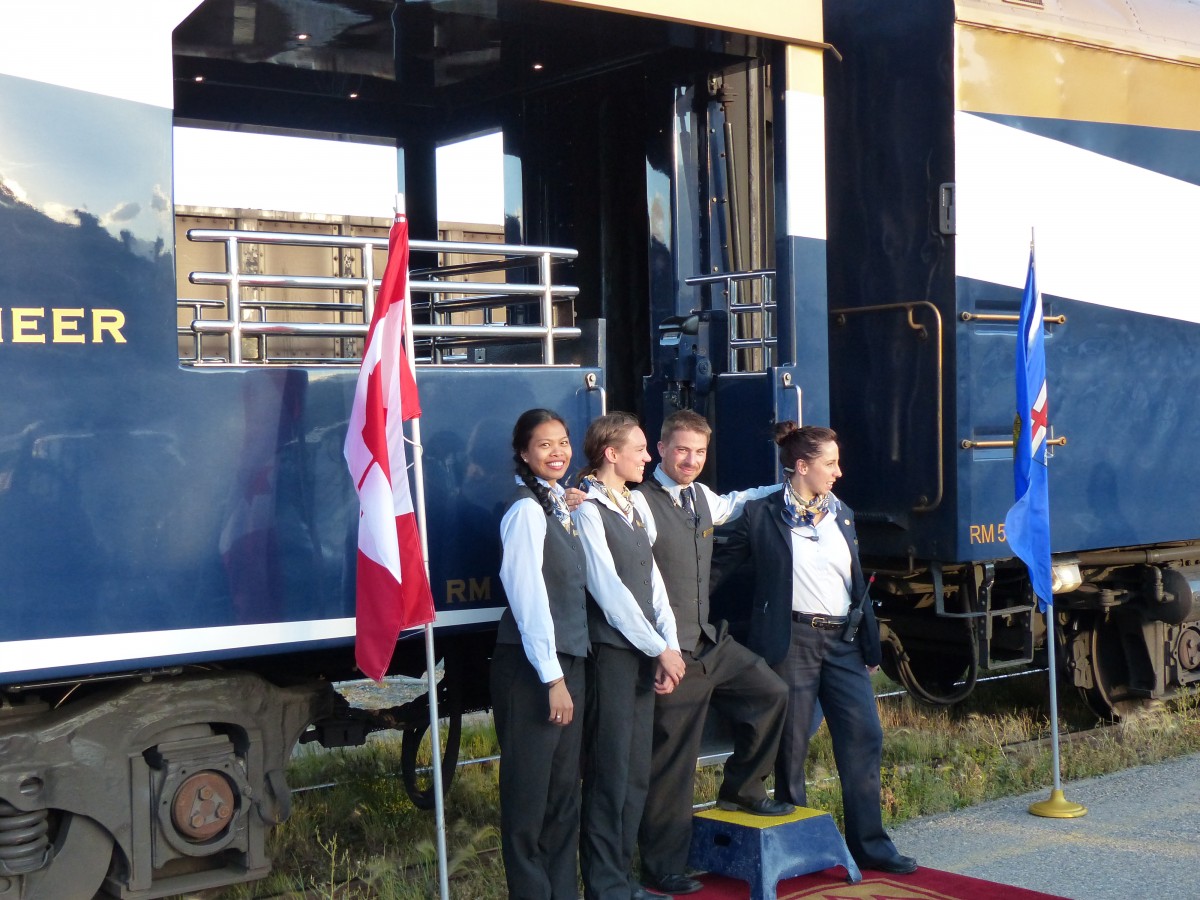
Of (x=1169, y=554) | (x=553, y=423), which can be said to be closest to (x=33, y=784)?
(x=553, y=423)

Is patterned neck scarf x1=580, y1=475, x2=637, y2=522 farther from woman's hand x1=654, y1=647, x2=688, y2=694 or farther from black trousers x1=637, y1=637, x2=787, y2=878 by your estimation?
black trousers x1=637, y1=637, x2=787, y2=878

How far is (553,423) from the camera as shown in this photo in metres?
4.50

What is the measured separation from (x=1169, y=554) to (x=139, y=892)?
207 inches

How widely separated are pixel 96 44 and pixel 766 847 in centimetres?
326

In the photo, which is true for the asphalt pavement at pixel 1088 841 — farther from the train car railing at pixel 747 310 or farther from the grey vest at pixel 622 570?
the train car railing at pixel 747 310

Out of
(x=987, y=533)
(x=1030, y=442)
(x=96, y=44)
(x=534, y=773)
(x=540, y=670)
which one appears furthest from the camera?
(x=987, y=533)

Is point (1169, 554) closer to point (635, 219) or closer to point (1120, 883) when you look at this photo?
point (1120, 883)

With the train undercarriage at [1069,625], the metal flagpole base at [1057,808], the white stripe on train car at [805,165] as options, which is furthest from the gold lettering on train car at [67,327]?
the metal flagpole base at [1057,808]

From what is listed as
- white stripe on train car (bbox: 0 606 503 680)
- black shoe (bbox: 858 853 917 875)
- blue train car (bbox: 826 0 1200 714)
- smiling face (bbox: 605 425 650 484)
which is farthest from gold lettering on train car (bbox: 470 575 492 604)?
blue train car (bbox: 826 0 1200 714)

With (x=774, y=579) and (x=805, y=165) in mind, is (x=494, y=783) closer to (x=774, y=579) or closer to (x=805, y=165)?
(x=774, y=579)

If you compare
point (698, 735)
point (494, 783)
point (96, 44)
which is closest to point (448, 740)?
point (494, 783)

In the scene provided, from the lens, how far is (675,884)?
4781 millimetres

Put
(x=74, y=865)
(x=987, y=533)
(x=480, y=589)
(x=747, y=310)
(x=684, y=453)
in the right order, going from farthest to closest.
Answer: (x=987, y=533) → (x=747, y=310) → (x=684, y=453) → (x=480, y=589) → (x=74, y=865)

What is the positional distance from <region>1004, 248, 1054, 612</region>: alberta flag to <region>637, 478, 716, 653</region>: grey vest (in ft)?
5.26
